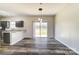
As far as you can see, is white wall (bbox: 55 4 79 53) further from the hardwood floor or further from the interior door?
the interior door

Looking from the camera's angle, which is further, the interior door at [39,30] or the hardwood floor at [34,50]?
the interior door at [39,30]

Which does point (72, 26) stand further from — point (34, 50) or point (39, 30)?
point (39, 30)

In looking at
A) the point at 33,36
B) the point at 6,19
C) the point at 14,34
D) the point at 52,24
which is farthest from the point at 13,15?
the point at 52,24

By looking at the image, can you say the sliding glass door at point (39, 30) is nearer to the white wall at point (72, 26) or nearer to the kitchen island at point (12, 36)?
the kitchen island at point (12, 36)

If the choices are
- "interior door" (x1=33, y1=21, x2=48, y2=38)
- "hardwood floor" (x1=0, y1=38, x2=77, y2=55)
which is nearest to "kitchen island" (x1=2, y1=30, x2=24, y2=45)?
"hardwood floor" (x1=0, y1=38, x2=77, y2=55)

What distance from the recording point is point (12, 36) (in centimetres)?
690

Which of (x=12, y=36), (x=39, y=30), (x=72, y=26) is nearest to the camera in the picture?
(x=72, y=26)

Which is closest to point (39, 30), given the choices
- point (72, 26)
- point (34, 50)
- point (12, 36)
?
point (12, 36)

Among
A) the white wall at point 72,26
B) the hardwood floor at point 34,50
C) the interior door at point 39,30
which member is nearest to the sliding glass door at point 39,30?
the interior door at point 39,30

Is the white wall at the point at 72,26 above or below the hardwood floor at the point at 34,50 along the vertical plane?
above

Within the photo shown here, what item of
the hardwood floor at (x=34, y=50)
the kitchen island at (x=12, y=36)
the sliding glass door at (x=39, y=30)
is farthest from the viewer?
the sliding glass door at (x=39, y=30)

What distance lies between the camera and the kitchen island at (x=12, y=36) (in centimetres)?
672

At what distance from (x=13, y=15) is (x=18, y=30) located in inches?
47.0

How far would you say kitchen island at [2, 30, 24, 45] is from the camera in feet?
22.0
